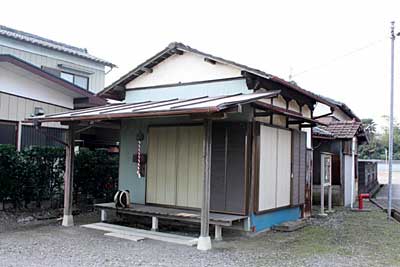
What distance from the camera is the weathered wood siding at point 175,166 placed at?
788 centimetres

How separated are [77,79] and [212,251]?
39.1ft

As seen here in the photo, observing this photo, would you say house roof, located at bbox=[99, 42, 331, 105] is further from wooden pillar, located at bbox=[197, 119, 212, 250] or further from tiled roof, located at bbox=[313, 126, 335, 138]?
tiled roof, located at bbox=[313, 126, 335, 138]

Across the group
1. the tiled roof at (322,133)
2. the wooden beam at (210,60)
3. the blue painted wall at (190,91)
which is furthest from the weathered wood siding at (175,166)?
the tiled roof at (322,133)

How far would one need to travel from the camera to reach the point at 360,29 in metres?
13.9

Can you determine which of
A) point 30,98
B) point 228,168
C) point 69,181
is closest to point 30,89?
point 30,98

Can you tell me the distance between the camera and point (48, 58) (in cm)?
1511

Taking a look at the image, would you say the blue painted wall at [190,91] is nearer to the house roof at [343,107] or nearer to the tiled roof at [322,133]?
the tiled roof at [322,133]

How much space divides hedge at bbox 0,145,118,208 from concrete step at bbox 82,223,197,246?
71.3 inches

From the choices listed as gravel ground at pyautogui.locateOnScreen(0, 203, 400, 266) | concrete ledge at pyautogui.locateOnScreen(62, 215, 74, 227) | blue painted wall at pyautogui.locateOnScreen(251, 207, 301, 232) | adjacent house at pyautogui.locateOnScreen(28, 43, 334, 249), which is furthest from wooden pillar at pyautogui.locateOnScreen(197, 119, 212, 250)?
concrete ledge at pyautogui.locateOnScreen(62, 215, 74, 227)

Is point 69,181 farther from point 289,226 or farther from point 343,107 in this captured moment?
point 343,107

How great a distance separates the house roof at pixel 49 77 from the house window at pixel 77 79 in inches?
209

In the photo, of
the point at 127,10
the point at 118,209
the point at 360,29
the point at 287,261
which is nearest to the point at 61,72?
the point at 127,10

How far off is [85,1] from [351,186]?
10.3 metres

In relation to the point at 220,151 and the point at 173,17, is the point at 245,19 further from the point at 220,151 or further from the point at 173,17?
the point at 220,151
